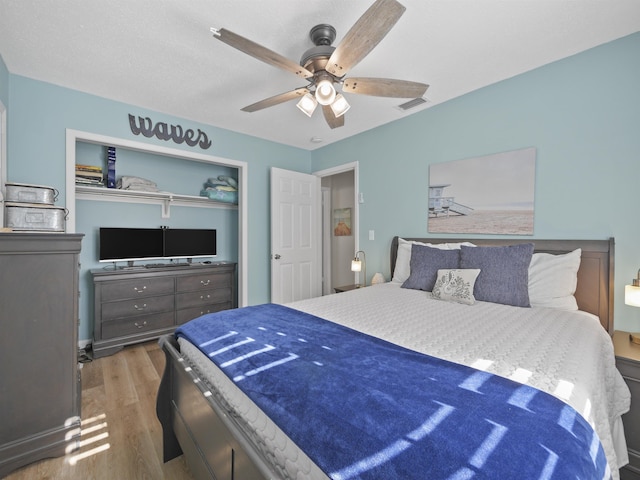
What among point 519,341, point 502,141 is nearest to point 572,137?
point 502,141

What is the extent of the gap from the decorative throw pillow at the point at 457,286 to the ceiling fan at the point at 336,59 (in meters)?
1.30

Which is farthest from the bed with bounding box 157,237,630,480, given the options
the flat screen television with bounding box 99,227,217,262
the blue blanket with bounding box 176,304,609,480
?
the flat screen television with bounding box 99,227,217,262

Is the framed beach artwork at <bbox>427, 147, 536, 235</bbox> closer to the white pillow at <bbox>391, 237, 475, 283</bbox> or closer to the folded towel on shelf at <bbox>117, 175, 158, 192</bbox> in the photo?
the white pillow at <bbox>391, 237, 475, 283</bbox>

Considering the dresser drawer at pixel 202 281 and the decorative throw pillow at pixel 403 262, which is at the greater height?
the decorative throw pillow at pixel 403 262

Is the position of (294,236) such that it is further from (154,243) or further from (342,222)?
(154,243)

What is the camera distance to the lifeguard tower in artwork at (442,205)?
2.73 metres

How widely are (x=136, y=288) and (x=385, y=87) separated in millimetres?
3097

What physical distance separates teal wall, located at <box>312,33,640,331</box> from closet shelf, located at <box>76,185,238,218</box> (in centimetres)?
276

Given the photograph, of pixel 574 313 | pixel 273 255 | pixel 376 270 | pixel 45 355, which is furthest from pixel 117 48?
pixel 574 313

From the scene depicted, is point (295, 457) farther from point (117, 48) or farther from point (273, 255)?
point (273, 255)

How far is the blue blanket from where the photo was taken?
64 cm

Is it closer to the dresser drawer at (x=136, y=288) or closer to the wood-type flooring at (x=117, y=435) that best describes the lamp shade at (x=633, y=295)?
the wood-type flooring at (x=117, y=435)

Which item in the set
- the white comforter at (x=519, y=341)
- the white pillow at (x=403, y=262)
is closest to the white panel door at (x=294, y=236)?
the white pillow at (x=403, y=262)

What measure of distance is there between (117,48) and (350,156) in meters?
2.55
